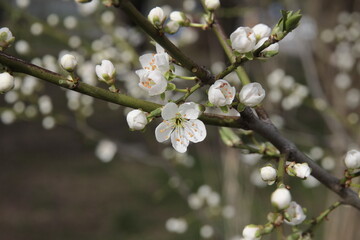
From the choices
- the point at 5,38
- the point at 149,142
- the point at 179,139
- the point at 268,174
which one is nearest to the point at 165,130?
the point at 179,139

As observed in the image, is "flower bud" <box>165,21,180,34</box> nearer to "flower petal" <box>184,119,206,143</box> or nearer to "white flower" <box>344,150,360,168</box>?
"flower petal" <box>184,119,206,143</box>

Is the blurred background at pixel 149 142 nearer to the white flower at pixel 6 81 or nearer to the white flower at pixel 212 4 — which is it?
the white flower at pixel 212 4

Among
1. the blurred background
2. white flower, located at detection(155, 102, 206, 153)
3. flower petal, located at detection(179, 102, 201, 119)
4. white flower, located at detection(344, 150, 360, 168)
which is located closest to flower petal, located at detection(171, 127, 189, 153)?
white flower, located at detection(155, 102, 206, 153)

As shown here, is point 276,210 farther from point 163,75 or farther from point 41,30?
point 41,30

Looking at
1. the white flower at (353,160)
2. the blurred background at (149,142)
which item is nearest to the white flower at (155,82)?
the white flower at (353,160)

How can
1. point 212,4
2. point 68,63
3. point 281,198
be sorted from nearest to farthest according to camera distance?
1. point 281,198
2. point 68,63
3. point 212,4

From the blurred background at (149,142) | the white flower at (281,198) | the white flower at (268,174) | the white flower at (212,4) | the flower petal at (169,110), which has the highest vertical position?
the blurred background at (149,142)

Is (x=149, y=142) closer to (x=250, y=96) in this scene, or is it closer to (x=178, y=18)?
(x=178, y=18)
